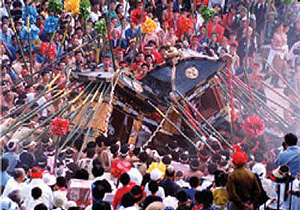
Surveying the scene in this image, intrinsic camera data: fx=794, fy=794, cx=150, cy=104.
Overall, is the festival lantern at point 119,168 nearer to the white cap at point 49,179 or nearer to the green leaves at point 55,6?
the white cap at point 49,179

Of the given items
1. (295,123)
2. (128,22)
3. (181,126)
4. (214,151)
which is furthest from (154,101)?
(128,22)

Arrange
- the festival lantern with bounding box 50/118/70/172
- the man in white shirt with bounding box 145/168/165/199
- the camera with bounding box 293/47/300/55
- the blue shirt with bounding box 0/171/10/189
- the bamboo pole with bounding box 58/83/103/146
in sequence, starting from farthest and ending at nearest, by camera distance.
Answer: the camera with bounding box 293/47/300/55, the bamboo pole with bounding box 58/83/103/146, the festival lantern with bounding box 50/118/70/172, the blue shirt with bounding box 0/171/10/189, the man in white shirt with bounding box 145/168/165/199

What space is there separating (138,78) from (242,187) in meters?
3.64

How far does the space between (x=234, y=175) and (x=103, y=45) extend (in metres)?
4.81

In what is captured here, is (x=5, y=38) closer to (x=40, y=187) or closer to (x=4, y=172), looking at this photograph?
(x=4, y=172)

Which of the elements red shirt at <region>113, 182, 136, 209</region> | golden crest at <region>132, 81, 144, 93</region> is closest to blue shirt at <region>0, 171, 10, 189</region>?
red shirt at <region>113, 182, 136, 209</region>

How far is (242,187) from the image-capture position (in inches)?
282

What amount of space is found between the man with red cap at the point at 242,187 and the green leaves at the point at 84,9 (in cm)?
491

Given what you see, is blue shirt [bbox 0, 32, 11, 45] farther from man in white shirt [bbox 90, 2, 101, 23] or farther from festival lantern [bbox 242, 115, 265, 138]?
festival lantern [bbox 242, 115, 265, 138]

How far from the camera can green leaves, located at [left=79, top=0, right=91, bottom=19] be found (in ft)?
37.4

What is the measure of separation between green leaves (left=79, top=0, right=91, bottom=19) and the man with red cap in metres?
4.91

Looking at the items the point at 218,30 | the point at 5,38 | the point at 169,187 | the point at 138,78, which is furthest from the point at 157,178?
the point at 218,30

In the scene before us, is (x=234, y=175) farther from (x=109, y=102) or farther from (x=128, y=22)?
(x=128, y=22)

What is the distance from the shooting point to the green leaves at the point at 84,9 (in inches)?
448
